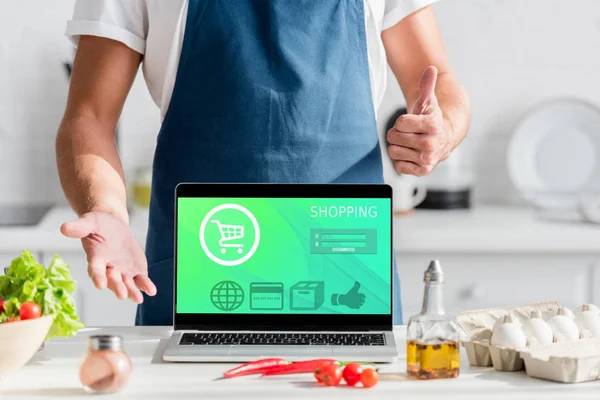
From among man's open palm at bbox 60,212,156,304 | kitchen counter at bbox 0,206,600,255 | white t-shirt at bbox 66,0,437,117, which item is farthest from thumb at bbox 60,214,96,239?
kitchen counter at bbox 0,206,600,255

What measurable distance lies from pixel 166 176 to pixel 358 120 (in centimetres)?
37

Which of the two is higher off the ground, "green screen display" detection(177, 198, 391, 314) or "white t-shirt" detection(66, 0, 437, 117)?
"white t-shirt" detection(66, 0, 437, 117)

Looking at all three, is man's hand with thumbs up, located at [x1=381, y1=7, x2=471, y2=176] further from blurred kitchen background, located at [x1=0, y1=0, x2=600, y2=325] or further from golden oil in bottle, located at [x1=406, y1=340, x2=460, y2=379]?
blurred kitchen background, located at [x1=0, y1=0, x2=600, y2=325]

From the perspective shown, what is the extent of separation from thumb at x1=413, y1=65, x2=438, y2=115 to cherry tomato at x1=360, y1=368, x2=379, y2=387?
0.52 m

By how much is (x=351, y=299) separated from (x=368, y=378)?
0.71 feet

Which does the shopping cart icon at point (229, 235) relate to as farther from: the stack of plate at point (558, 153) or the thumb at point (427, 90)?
the stack of plate at point (558, 153)

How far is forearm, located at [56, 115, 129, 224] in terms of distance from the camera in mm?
1502

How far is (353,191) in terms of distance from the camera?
4.51ft

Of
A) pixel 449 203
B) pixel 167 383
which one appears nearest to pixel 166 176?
pixel 167 383

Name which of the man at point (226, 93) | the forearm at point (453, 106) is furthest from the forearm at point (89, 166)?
the forearm at point (453, 106)

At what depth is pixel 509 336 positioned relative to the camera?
1.23 m

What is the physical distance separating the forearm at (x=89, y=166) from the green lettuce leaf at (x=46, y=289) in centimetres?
23

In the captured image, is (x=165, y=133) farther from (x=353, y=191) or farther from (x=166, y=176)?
(x=353, y=191)

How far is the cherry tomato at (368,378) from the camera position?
1.16 m
